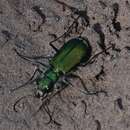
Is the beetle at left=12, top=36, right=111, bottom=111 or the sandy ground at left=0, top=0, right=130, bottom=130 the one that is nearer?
the sandy ground at left=0, top=0, right=130, bottom=130

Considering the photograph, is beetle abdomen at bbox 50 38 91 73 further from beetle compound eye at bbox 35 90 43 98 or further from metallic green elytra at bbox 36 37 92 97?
beetle compound eye at bbox 35 90 43 98

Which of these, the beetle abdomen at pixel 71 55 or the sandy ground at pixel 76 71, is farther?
the beetle abdomen at pixel 71 55

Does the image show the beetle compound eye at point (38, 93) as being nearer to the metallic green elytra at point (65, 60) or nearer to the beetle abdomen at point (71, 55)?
the metallic green elytra at point (65, 60)

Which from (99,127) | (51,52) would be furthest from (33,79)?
(99,127)

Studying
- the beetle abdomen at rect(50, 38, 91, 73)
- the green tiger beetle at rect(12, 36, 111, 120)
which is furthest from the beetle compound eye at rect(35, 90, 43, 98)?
the beetle abdomen at rect(50, 38, 91, 73)

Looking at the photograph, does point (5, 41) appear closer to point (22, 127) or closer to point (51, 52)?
point (51, 52)

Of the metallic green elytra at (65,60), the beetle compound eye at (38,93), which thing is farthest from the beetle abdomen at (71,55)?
the beetle compound eye at (38,93)
